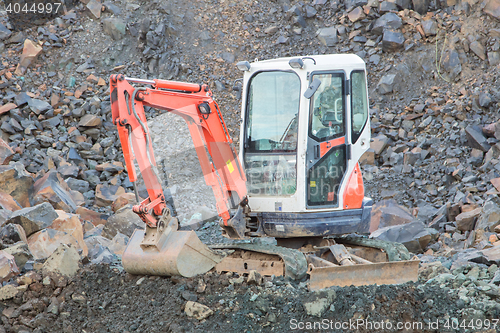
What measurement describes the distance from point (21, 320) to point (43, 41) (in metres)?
11.3

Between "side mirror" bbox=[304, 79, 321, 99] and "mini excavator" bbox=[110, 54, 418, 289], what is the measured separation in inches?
0.4

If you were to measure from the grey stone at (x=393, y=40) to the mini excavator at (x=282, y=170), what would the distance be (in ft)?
28.8

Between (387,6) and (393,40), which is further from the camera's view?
(387,6)

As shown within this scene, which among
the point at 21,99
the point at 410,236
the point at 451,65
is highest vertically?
the point at 451,65

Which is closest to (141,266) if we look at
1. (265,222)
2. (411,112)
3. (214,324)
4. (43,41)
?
(214,324)

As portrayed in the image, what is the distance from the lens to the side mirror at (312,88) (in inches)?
191

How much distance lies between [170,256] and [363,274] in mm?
1923

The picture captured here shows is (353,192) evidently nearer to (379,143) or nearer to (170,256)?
(170,256)

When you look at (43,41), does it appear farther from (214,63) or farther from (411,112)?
(411,112)

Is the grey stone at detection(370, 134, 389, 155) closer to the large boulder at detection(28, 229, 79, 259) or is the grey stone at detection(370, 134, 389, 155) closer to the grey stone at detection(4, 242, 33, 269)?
the large boulder at detection(28, 229, 79, 259)

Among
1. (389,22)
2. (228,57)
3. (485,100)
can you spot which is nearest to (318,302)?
(485,100)

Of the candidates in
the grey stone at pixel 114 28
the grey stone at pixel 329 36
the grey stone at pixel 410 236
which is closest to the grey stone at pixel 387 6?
the grey stone at pixel 329 36

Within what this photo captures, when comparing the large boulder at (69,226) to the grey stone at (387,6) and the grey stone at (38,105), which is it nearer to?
the grey stone at (38,105)

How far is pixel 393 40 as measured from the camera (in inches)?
519
